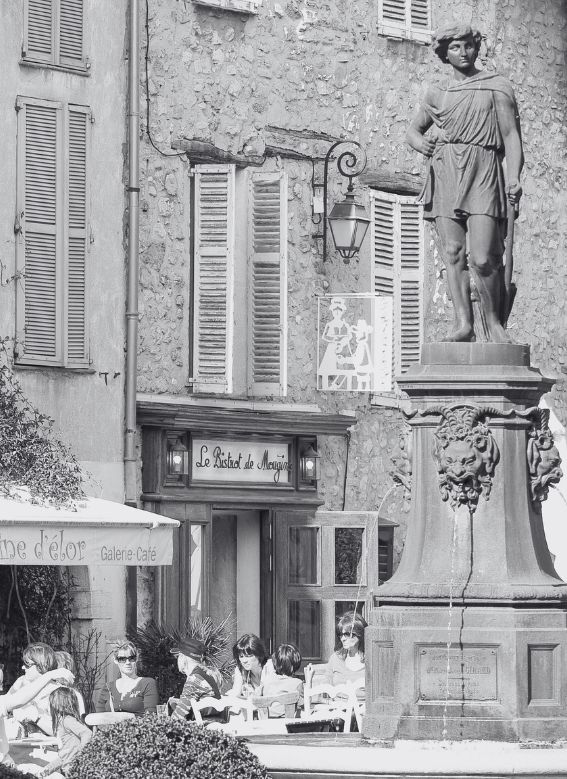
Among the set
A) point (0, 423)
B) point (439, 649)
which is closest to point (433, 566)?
point (439, 649)

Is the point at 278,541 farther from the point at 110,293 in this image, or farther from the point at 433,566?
the point at 433,566

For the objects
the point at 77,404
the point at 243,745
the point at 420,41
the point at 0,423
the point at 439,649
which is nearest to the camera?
the point at 243,745

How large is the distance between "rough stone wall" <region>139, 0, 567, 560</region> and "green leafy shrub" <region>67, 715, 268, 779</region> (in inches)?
420

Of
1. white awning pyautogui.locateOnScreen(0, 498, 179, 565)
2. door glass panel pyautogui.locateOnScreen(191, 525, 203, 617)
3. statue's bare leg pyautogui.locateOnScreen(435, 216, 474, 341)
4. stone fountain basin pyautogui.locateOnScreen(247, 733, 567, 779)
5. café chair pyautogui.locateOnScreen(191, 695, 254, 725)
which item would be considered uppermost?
statue's bare leg pyautogui.locateOnScreen(435, 216, 474, 341)

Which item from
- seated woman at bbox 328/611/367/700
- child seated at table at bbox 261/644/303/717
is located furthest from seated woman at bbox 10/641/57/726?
seated woman at bbox 328/611/367/700

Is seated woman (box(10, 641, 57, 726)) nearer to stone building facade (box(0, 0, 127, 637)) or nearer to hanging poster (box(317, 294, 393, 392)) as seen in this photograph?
stone building facade (box(0, 0, 127, 637))

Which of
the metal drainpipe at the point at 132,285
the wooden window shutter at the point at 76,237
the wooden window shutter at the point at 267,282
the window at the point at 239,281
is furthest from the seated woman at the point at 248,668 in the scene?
the wooden window shutter at the point at 267,282

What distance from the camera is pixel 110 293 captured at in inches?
767

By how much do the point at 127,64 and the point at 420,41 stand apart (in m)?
4.08

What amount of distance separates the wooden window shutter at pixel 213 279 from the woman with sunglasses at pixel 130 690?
15.7ft

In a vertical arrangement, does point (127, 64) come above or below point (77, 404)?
above

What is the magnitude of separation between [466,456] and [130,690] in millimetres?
5279

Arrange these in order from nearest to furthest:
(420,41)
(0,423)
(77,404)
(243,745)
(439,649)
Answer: (243,745) → (439,649) → (0,423) → (77,404) → (420,41)

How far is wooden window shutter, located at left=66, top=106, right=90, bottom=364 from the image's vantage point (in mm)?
19125
